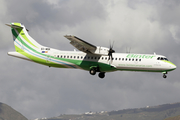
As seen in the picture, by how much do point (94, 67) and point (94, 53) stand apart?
2333mm

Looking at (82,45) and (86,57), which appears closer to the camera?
(82,45)

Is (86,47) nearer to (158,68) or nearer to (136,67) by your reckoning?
(136,67)

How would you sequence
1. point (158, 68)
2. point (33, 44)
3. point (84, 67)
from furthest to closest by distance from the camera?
point (33, 44), point (84, 67), point (158, 68)

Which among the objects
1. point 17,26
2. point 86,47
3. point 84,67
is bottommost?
point 84,67

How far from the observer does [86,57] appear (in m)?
48.4

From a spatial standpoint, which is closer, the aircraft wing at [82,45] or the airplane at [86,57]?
the aircraft wing at [82,45]

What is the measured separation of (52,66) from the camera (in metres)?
50.1

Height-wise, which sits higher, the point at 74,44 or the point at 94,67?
the point at 74,44

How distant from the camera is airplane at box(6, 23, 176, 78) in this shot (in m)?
45.6

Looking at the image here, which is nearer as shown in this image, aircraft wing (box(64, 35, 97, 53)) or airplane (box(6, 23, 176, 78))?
aircraft wing (box(64, 35, 97, 53))

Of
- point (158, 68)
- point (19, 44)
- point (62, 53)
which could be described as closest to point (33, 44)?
point (19, 44)

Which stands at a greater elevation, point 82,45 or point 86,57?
point 82,45

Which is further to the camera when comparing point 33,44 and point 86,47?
point 33,44

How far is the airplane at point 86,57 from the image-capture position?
45594 millimetres
